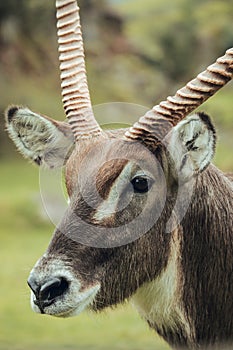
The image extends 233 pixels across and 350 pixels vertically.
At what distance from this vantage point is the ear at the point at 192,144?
24.5 feet

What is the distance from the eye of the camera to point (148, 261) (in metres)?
7.83

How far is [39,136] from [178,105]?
133cm

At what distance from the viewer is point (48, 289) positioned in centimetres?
717

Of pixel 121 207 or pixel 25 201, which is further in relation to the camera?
pixel 25 201

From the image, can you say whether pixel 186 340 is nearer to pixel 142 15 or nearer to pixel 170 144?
pixel 170 144

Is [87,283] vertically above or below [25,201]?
above

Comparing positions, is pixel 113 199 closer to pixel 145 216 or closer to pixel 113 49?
pixel 145 216

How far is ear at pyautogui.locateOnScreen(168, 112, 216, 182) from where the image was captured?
747 cm

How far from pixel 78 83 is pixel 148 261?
1.71 metres

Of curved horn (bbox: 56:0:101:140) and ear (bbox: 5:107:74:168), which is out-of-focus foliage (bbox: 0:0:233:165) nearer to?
curved horn (bbox: 56:0:101:140)

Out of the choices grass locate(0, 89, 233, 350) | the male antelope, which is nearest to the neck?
the male antelope

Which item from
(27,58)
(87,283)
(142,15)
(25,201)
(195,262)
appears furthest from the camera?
(142,15)

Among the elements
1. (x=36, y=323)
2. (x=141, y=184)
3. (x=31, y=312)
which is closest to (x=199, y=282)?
(x=141, y=184)

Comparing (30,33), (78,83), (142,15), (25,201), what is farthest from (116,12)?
(78,83)
